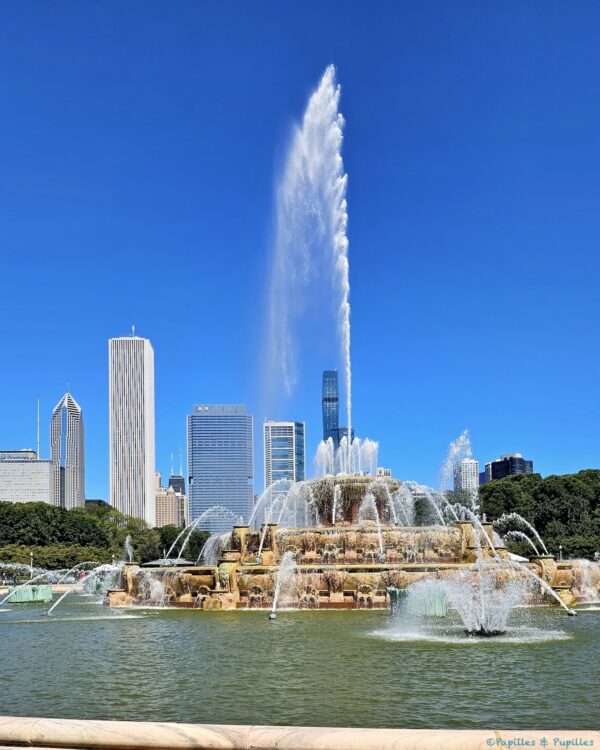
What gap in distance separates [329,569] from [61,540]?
78.0 meters

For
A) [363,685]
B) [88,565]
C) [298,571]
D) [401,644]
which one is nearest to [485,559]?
[298,571]

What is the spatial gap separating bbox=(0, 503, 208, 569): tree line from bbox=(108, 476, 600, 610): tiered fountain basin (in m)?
51.3

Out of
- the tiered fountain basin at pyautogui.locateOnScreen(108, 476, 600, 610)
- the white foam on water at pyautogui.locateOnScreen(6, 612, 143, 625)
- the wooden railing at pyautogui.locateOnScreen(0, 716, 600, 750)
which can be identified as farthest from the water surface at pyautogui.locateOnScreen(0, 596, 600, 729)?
the tiered fountain basin at pyautogui.locateOnScreen(108, 476, 600, 610)

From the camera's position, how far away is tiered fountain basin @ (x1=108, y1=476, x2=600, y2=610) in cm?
2789

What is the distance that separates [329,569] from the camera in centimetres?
2820

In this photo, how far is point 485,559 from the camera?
102ft

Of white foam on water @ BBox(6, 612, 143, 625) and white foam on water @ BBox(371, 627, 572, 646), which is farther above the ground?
white foam on water @ BBox(371, 627, 572, 646)

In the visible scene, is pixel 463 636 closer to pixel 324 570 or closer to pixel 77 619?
pixel 324 570

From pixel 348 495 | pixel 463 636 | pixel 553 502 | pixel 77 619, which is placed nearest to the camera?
pixel 463 636

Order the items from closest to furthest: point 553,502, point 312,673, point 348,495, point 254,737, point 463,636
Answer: point 254,737 → point 312,673 → point 463,636 → point 348,495 → point 553,502

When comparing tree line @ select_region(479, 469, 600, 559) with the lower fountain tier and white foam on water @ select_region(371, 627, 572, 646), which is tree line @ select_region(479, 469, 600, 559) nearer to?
the lower fountain tier

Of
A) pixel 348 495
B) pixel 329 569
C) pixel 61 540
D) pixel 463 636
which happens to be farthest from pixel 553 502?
pixel 463 636

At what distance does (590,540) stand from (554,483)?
1847cm

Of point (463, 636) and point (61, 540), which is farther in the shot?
point (61, 540)
